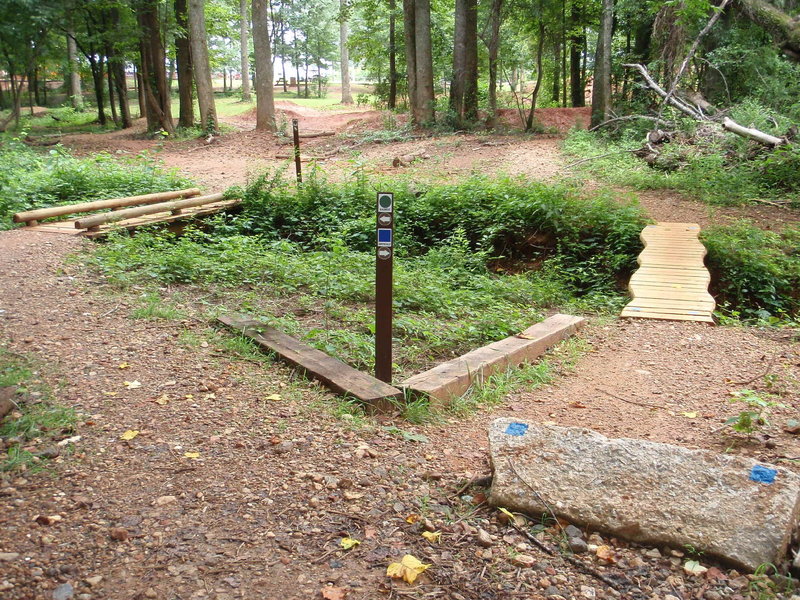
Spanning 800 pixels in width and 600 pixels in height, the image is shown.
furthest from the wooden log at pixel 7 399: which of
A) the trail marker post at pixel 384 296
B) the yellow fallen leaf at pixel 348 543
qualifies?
the trail marker post at pixel 384 296

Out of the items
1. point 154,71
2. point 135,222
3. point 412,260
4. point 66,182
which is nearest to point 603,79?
point 412,260

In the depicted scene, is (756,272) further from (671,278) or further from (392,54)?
(392,54)

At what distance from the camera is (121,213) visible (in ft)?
29.8

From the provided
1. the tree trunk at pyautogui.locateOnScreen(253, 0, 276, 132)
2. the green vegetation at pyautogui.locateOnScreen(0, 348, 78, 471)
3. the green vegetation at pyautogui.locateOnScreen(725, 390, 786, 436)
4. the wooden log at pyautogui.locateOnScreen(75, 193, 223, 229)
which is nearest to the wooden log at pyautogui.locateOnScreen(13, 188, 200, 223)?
the wooden log at pyautogui.locateOnScreen(75, 193, 223, 229)

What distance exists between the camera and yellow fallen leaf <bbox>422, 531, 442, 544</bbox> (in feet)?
9.29

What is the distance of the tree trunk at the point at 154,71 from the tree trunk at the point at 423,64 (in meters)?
7.92

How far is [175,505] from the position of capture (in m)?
2.98

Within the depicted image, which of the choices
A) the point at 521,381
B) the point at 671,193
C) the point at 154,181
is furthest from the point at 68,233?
the point at 671,193

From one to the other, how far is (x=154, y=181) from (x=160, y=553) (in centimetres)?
1030

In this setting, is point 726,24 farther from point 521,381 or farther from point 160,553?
point 160,553

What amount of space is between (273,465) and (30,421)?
1371 mm

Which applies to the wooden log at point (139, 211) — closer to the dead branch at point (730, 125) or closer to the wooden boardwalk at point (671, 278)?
the wooden boardwalk at point (671, 278)

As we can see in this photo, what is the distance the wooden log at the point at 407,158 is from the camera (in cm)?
1489

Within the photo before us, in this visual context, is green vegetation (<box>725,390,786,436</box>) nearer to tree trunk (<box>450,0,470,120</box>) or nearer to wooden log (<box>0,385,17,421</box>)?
wooden log (<box>0,385,17,421</box>)
